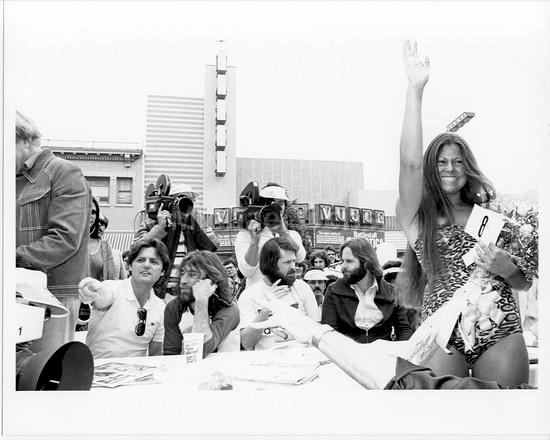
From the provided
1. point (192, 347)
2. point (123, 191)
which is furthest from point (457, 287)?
point (123, 191)

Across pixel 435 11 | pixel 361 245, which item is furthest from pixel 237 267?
pixel 435 11

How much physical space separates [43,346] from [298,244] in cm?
124

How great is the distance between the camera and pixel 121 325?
8.76 ft

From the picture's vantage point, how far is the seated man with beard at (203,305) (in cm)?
268

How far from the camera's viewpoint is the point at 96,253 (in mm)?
2699

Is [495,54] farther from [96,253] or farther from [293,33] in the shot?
[96,253]

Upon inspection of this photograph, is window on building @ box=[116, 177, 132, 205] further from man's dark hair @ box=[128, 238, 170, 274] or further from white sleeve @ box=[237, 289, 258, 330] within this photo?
white sleeve @ box=[237, 289, 258, 330]

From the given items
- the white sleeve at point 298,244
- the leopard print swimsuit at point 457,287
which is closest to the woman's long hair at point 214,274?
the white sleeve at point 298,244

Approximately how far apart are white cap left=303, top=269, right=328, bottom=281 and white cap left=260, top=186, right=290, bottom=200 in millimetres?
373

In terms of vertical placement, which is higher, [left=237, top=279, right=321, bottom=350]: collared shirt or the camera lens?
the camera lens

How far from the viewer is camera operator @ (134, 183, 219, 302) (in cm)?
269

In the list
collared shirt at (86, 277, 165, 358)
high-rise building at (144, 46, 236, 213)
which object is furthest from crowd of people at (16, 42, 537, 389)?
high-rise building at (144, 46, 236, 213)

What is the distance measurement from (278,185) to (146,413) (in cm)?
121

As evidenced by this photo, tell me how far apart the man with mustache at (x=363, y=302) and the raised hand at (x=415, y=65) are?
2.61ft
